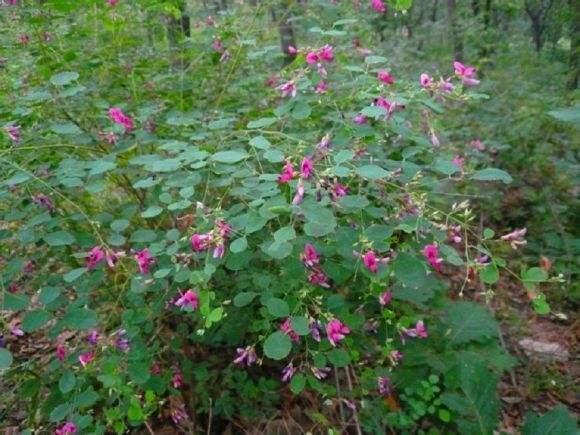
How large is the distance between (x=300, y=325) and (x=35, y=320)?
0.68m

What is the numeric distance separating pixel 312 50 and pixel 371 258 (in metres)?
0.74

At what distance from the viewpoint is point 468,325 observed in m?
2.02

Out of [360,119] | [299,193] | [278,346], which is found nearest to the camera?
[299,193]

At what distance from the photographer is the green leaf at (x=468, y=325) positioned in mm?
1986

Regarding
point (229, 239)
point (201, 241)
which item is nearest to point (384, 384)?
point (229, 239)

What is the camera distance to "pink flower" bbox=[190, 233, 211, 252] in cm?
123

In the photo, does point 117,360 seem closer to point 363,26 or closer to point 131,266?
point 131,266

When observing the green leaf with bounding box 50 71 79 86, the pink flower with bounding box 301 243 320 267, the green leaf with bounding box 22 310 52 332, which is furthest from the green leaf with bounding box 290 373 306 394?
the green leaf with bounding box 50 71 79 86

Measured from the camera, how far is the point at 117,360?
56.9 inches

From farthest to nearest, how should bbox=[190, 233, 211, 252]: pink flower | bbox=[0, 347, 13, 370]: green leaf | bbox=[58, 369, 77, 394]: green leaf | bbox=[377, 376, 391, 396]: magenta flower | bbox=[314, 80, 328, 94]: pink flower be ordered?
1. bbox=[377, 376, 391, 396]: magenta flower
2. bbox=[314, 80, 328, 94]: pink flower
3. bbox=[58, 369, 77, 394]: green leaf
4. bbox=[190, 233, 211, 252]: pink flower
5. bbox=[0, 347, 13, 370]: green leaf

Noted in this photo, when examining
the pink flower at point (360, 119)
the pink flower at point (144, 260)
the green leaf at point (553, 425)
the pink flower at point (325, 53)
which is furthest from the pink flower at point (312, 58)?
the green leaf at point (553, 425)

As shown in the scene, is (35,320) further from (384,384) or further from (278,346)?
(384,384)

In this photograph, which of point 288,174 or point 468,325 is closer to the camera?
point 288,174

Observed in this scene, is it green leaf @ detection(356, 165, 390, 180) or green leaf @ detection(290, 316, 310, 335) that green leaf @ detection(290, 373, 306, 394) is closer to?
green leaf @ detection(290, 316, 310, 335)
